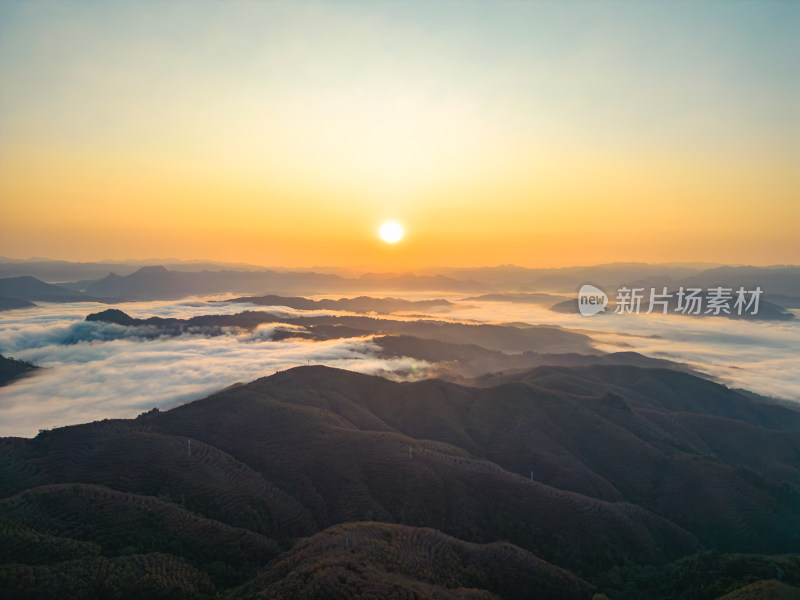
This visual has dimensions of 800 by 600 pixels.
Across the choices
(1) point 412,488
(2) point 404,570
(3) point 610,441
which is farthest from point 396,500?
(3) point 610,441

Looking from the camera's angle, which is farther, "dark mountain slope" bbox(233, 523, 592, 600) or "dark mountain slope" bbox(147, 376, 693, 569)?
"dark mountain slope" bbox(147, 376, 693, 569)

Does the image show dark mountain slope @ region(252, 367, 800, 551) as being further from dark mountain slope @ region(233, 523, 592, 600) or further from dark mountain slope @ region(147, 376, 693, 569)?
dark mountain slope @ region(233, 523, 592, 600)

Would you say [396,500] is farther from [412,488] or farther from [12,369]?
[12,369]

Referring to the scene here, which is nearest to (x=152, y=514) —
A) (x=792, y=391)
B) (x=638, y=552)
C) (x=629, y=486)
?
(x=638, y=552)

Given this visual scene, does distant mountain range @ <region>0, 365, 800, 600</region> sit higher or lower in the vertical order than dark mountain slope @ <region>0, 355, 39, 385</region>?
higher

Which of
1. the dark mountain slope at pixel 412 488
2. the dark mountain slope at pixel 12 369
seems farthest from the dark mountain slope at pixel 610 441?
the dark mountain slope at pixel 12 369

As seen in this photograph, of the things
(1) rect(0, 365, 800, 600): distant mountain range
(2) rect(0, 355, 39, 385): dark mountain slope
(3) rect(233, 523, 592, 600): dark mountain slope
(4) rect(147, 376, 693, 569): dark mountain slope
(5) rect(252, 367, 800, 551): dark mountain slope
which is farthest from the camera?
(2) rect(0, 355, 39, 385): dark mountain slope

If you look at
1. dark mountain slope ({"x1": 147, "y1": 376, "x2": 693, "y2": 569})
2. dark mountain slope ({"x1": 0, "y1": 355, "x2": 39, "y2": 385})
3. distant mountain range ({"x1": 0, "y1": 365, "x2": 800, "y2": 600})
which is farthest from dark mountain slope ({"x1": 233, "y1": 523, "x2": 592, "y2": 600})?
dark mountain slope ({"x1": 0, "y1": 355, "x2": 39, "y2": 385})

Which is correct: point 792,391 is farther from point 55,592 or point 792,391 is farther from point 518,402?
point 55,592

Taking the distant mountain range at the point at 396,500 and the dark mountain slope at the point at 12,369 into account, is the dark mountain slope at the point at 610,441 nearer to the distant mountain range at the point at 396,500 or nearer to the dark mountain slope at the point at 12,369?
the distant mountain range at the point at 396,500

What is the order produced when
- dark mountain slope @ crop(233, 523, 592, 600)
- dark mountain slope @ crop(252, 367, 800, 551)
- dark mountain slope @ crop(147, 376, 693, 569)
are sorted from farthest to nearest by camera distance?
dark mountain slope @ crop(252, 367, 800, 551), dark mountain slope @ crop(147, 376, 693, 569), dark mountain slope @ crop(233, 523, 592, 600)
